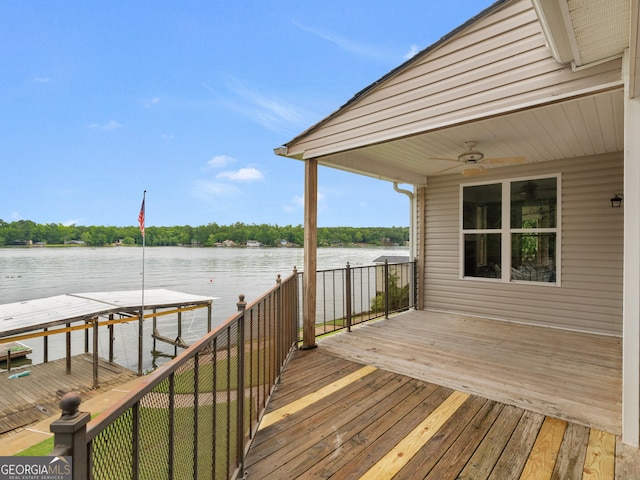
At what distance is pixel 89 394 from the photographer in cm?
652

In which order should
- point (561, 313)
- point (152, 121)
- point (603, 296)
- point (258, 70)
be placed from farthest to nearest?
point (152, 121)
point (258, 70)
point (561, 313)
point (603, 296)

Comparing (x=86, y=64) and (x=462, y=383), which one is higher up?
(x=86, y=64)

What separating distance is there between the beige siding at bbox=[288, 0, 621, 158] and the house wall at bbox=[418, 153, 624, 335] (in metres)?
2.98

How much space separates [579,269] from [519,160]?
2.12m

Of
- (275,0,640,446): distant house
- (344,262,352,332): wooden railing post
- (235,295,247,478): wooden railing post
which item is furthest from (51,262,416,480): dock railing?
(344,262,352,332): wooden railing post

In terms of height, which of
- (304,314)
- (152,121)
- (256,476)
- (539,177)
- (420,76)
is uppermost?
(152,121)

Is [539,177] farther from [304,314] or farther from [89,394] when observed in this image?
[89,394]

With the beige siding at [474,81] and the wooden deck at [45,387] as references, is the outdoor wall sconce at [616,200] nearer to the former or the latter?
the beige siding at [474,81]

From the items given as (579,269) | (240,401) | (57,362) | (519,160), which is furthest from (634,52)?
(57,362)

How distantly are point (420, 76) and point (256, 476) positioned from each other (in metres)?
3.46

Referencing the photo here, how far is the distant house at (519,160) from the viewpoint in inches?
82.9

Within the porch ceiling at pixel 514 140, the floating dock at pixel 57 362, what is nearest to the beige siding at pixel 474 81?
the porch ceiling at pixel 514 140

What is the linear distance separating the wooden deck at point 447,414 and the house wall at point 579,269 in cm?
72

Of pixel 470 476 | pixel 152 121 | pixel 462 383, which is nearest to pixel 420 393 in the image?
pixel 462 383
